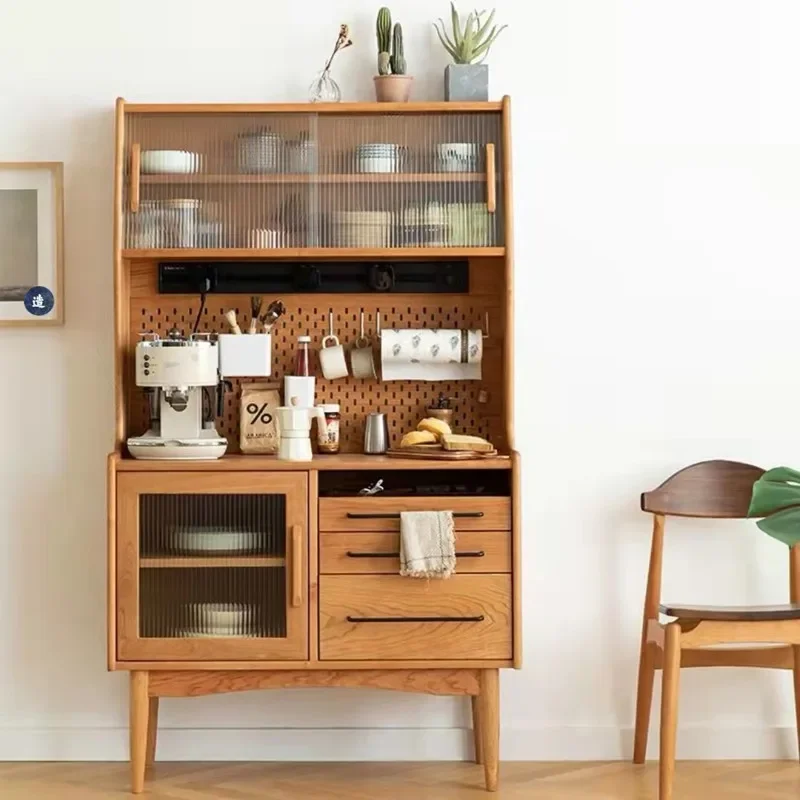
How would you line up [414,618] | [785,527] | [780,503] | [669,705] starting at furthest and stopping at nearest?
1. [414,618]
2. [669,705]
3. [780,503]
4. [785,527]

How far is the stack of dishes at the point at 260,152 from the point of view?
3594mm

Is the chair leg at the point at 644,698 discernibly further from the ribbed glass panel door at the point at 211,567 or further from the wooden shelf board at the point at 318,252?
the wooden shelf board at the point at 318,252

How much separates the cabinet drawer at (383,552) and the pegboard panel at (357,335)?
426mm

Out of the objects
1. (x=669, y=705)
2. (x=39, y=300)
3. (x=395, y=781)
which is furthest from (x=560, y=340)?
(x=39, y=300)

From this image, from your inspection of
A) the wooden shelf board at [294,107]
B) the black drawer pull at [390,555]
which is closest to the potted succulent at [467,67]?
the wooden shelf board at [294,107]

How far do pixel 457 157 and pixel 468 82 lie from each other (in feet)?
0.79

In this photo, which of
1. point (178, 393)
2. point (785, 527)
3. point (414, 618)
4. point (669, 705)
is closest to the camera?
point (785, 527)

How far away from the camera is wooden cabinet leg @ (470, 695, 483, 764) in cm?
370

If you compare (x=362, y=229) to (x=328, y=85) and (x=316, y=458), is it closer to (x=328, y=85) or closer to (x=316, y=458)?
(x=328, y=85)

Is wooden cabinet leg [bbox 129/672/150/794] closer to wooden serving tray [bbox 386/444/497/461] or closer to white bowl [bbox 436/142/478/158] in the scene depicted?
wooden serving tray [bbox 386/444/497/461]

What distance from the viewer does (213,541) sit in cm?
348

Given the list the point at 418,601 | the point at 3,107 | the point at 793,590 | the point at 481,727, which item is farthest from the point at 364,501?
the point at 3,107

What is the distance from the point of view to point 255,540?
3482mm

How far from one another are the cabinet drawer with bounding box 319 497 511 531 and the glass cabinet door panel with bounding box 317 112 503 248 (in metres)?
0.72
